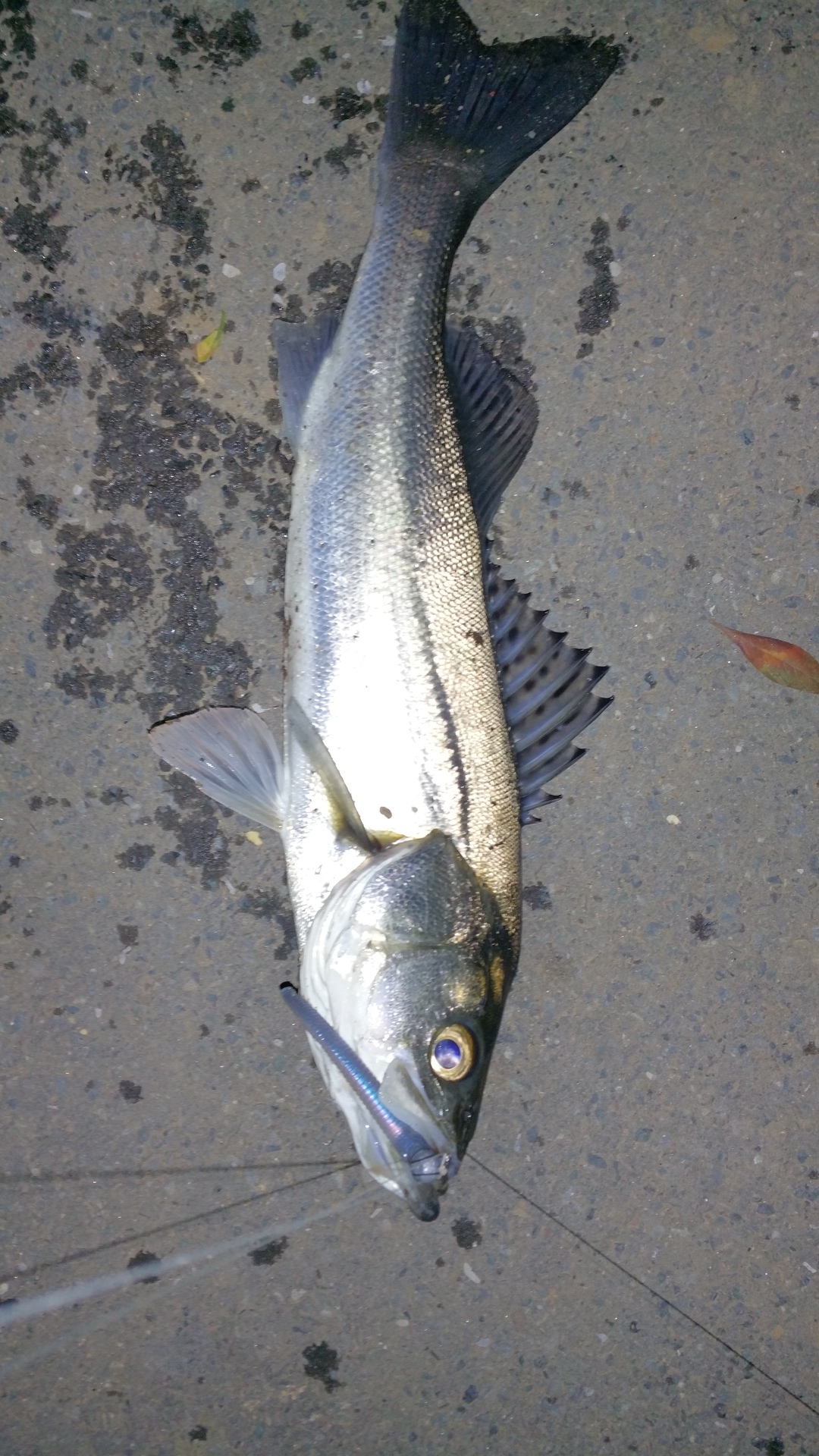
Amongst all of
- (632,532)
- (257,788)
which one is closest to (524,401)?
(632,532)

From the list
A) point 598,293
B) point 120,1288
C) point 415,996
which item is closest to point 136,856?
point 415,996

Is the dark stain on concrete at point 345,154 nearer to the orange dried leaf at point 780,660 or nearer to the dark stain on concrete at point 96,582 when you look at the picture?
the dark stain on concrete at point 96,582

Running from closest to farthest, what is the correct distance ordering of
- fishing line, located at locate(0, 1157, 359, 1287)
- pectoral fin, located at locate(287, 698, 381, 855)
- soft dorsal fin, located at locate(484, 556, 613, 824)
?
pectoral fin, located at locate(287, 698, 381, 855) < soft dorsal fin, located at locate(484, 556, 613, 824) < fishing line, located at locate(0, 1157, 359, 1287)

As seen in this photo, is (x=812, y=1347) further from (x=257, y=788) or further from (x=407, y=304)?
(x=407, y=304)

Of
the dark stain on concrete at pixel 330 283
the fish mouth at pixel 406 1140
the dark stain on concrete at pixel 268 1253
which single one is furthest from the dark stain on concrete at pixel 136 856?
the dark stain on concrete at pixel 330 283

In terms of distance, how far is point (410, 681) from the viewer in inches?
87.7

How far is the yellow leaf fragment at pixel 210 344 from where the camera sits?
2.72 meters

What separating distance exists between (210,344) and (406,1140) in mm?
2321

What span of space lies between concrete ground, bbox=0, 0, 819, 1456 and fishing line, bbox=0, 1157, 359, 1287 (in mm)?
10

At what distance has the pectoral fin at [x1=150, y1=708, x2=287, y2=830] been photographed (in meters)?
2.41

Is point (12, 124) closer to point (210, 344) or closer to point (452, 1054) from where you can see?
point (210, 344)

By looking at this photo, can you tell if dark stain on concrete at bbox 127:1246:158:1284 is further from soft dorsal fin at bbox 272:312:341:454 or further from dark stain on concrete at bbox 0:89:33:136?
dark stain on concrete at bbox 0:89:33:136

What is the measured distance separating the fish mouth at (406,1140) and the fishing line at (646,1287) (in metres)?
0.82

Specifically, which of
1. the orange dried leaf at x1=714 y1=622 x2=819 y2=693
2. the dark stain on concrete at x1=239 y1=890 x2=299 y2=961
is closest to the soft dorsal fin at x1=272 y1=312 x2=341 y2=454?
the dark stain on concrete at x1=239 y1=890 x2=299 y2=961
